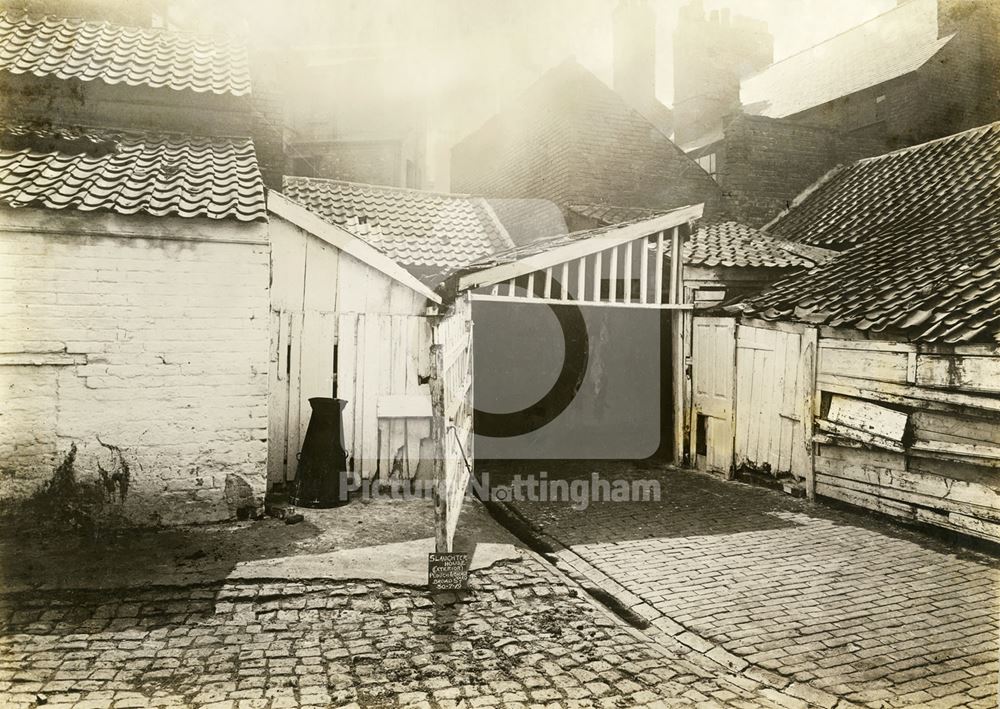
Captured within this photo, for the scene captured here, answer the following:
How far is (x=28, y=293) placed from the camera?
6.59m

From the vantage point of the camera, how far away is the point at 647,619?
5352 mm

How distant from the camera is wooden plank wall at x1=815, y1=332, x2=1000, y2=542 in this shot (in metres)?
6.87

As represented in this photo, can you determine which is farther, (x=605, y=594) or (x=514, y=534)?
(x=514, y=534)

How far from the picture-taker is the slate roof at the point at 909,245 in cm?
767

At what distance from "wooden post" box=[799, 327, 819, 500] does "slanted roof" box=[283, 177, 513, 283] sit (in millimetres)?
6117

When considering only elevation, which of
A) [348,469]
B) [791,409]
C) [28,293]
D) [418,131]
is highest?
[418,131]

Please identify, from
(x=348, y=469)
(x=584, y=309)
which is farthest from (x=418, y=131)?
(x=348, y=469)

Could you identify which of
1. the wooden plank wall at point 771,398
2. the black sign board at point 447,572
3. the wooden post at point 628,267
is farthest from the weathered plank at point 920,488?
the black sign board at point 447,572

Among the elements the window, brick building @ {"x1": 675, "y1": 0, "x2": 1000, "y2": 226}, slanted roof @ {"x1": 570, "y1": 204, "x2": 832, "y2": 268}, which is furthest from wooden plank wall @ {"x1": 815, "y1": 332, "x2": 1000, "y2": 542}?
the window

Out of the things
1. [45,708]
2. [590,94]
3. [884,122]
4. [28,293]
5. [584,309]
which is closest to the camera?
[45,708]

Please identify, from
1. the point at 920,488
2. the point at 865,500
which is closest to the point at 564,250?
the point at 865,500

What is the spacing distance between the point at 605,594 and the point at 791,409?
4.86 meters

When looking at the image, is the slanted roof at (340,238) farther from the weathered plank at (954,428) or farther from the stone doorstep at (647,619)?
the weathered plank at (954,428)

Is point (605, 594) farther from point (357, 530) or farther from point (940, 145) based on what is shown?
point (940, 145)
